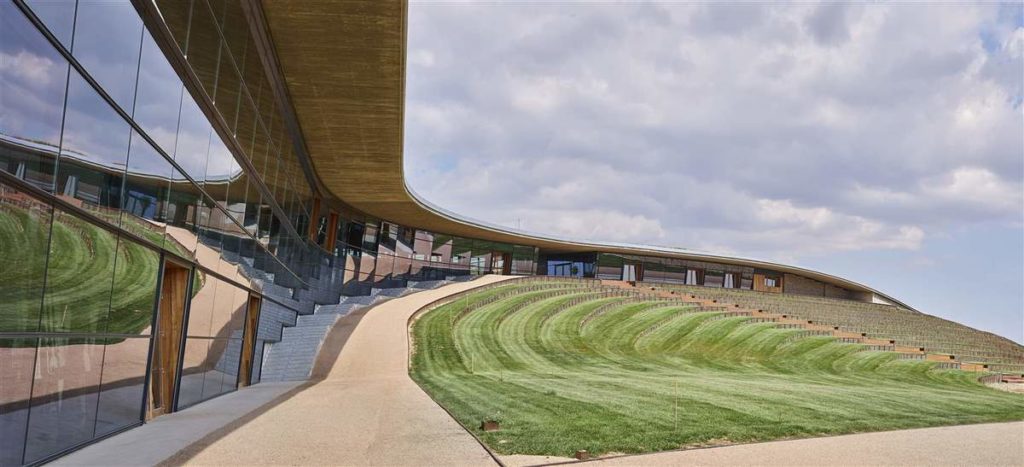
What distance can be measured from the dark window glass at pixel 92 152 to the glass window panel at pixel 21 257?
0.65 meters

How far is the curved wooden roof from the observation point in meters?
16.0

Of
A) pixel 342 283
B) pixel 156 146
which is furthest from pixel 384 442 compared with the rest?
pixel 342 283

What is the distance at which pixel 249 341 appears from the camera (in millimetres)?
20438

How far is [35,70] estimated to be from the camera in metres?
7.18

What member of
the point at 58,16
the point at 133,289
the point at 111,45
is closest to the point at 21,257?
the point at 58,16

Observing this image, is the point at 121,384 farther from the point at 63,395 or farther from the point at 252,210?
the point at 252,210

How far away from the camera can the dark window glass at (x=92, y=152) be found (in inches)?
322

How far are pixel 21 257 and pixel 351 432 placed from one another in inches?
229

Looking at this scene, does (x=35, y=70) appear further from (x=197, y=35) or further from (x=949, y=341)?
(x=949, y=341)

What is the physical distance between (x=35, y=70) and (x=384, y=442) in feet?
21.6

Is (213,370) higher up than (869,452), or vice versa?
(869,452)

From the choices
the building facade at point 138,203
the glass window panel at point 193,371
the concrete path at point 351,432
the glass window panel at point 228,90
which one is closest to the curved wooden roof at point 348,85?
the building facade at point 138,203

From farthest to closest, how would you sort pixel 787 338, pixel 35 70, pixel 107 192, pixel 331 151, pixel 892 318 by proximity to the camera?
pixel 892 318, pixel 787 338, pixel 331 151, pixel 107 192, pixel 35 70

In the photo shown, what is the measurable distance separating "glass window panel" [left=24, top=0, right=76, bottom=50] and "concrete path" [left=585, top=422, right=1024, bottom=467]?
7.94 metres
